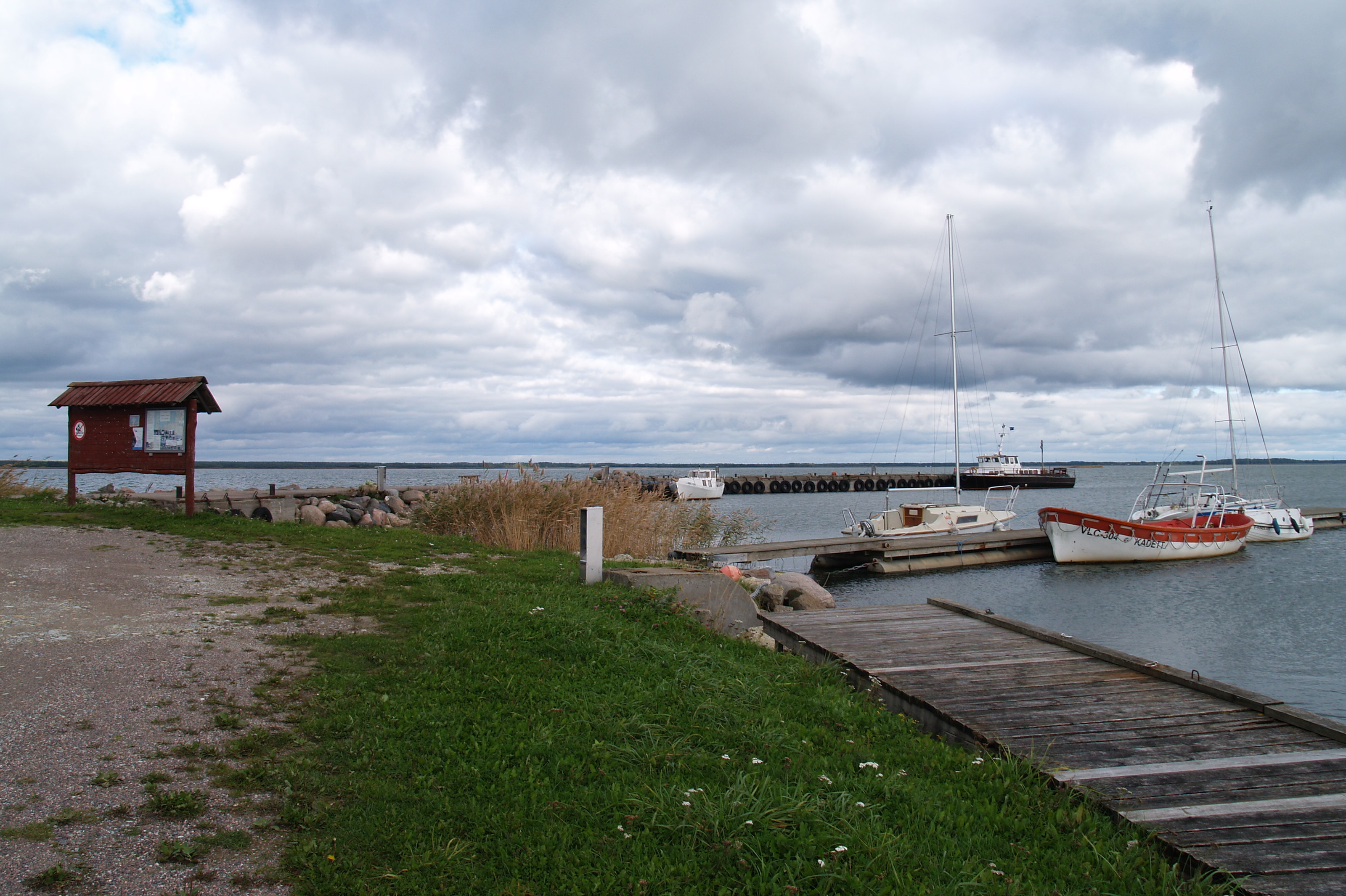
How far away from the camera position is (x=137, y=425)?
1275cm

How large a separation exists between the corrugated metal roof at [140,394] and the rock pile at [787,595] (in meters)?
9.13

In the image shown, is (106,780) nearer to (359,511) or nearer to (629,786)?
(629,786)

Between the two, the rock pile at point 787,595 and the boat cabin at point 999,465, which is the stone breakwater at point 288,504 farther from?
the boat cabin at point 999,465

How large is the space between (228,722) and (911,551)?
2360cm

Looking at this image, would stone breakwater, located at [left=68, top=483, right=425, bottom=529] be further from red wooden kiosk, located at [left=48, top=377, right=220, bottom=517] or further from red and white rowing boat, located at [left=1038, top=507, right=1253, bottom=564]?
red and white rowing boat, located at [left=1038, top=507, right=1253, bottom=564]

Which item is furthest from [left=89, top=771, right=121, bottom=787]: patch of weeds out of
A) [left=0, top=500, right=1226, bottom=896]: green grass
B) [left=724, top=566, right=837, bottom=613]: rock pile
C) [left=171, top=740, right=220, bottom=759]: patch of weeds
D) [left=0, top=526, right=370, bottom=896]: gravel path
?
[left=724, top=566, right=837, bottom=613]: rock pile

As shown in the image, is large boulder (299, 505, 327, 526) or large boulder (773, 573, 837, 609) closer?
large boulder (773, 573, 837, 609)

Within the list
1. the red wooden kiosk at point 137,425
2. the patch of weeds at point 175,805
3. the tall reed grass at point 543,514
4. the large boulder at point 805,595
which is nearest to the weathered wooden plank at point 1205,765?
the patch of weeds at point 175,805

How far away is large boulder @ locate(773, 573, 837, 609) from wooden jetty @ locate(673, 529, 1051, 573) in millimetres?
6634

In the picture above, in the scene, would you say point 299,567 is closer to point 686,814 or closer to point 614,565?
point 614,565

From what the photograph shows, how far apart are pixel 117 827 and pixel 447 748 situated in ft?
4.99

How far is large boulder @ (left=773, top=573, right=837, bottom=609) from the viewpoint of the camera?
46.2 ft

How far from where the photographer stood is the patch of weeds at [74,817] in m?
3.36

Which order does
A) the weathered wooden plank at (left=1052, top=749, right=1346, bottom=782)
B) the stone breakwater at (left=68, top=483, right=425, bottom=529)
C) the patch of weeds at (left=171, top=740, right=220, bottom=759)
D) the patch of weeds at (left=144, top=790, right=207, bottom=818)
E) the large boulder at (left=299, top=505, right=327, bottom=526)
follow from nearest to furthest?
1. the patch of weeds at (left=144, top=790, right=207, bottom=818)
2. the patch of weeds at (left=171, top=740, right=220, bottom=759)
3. the weathered wooden plank at (left=1052, top=749, right=1346, bottom=782)
4. the stone breakwater at (left=68, top=483, right=425, bottom=529)
5. the large boulder at (left=299, top=505, right=327, bottom=526)
